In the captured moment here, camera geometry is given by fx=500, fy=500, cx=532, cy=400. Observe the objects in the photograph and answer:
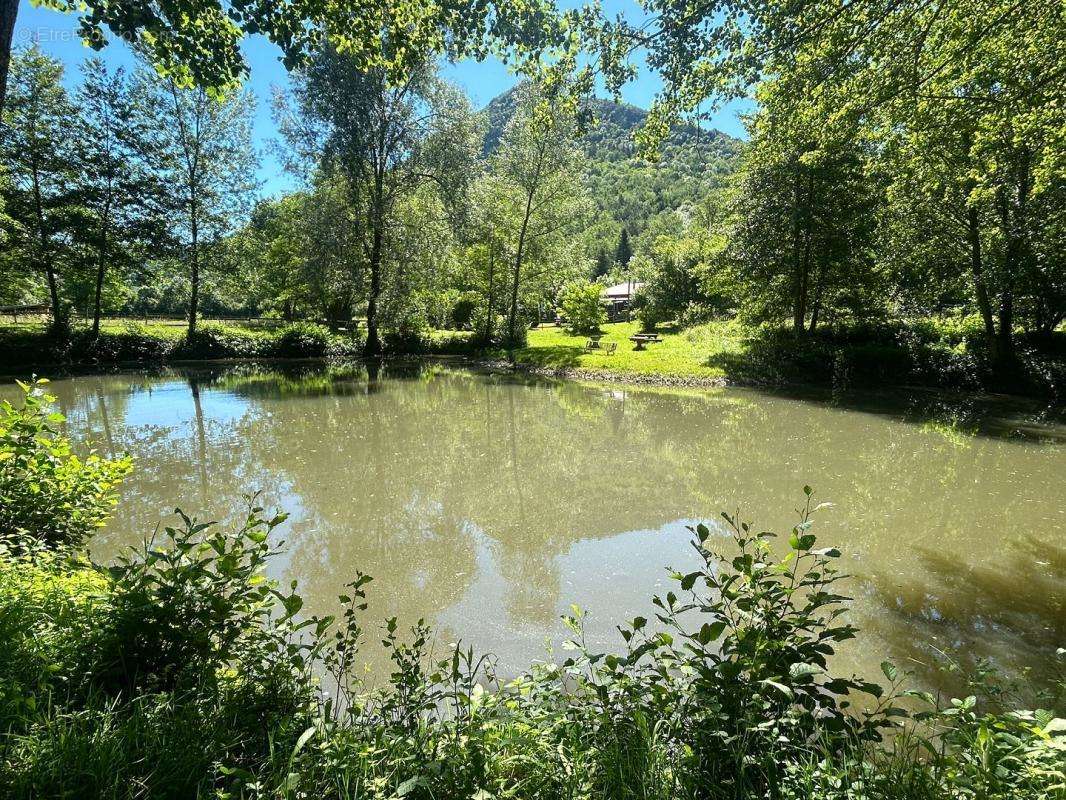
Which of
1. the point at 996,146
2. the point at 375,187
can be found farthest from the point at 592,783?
the point at 375,187

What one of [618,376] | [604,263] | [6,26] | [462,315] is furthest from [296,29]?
[604,263]

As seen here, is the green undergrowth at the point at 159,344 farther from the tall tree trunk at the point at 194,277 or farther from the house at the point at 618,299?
the house at the point at 618,299

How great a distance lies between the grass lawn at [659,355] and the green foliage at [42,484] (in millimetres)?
18620

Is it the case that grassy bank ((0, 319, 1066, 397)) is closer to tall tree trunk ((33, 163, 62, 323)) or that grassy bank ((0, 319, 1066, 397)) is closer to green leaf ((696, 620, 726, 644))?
tall tree trunk ((33, 163, 62, 323))

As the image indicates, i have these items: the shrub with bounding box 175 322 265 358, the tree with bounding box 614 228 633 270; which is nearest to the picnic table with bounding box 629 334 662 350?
the shrub with bounding box 175 322 265 358

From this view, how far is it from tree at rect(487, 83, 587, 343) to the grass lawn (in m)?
4.06

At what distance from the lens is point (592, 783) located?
6.00 feet

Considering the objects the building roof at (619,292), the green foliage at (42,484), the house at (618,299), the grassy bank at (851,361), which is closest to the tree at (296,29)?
the green foliage at (42,484)

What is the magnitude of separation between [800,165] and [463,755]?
22432mm

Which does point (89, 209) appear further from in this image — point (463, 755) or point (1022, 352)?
point (1022, 352)

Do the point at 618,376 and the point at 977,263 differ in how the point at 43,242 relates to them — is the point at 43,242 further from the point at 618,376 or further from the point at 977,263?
the point at 977,263

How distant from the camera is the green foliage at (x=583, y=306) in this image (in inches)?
1389

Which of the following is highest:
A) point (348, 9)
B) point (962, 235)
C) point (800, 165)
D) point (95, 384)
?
point (800, 165)

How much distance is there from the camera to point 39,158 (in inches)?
855
